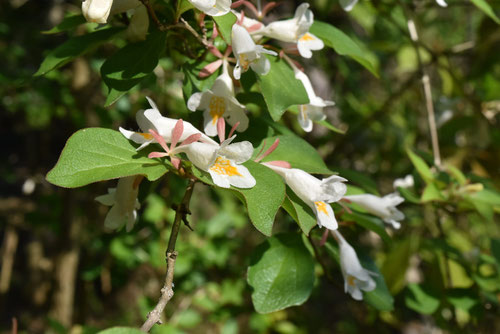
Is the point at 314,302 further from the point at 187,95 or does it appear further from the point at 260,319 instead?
the point at 187,95

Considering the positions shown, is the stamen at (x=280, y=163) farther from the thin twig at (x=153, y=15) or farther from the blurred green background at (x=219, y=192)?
the blurred green background at (x=219, y=192)

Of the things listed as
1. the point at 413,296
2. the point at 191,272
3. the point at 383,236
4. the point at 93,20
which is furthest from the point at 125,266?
the point at 93,20

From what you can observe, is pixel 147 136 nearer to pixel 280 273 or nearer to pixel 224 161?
pixel 224 161

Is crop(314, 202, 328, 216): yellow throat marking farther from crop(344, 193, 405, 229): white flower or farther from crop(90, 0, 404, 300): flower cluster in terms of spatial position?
crop(344, 193, 405, 229): white flower

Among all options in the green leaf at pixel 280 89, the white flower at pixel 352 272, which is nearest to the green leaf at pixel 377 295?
the white flower at pixel 352 272

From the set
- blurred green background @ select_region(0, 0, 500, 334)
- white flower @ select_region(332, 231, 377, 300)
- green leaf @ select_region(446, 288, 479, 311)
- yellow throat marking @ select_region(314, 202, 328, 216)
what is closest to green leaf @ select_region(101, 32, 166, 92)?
yellow throat marking @ select_region(314, 202, 328, 216)

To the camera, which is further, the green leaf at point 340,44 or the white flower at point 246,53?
the green leaf at point 340,44

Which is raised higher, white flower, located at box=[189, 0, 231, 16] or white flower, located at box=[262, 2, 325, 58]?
white flower, located at box=[189, 0, 231, 16]
